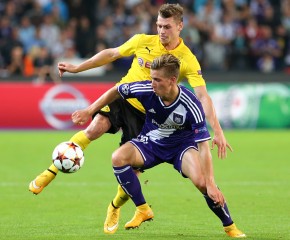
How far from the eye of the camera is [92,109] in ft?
28.0

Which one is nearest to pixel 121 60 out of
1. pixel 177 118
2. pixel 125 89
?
pixel 125 89

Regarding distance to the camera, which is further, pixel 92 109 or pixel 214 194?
pixel 92 109

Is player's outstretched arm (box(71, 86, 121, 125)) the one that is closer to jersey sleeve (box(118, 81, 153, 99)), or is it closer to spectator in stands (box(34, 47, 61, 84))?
jersey sleeve (box(118, 81, 153, 99))

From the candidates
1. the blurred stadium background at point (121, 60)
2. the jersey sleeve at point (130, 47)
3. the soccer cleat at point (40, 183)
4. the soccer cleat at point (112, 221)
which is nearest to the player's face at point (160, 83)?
the jersey sleeve at point (130, 47)

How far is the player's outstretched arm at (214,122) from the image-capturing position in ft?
26.3

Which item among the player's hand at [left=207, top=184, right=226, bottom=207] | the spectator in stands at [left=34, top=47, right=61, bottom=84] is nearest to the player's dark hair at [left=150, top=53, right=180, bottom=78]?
the player's hand at [left=207, top=184, right=226, bottom=207]

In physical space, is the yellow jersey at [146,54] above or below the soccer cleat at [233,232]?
above

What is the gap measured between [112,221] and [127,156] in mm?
763

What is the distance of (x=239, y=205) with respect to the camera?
35.0 ft

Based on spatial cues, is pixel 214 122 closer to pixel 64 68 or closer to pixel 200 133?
pixel 200 133

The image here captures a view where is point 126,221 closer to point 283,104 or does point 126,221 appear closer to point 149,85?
point 149,85

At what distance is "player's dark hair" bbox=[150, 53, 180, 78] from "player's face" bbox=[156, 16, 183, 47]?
0.90 meters

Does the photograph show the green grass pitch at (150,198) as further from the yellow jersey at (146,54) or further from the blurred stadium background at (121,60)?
the blurred stadium background at (121,60)

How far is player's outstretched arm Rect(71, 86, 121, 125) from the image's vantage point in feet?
27.7
